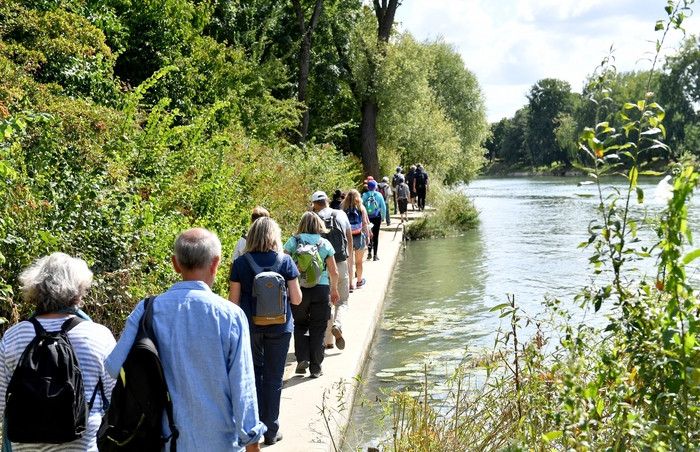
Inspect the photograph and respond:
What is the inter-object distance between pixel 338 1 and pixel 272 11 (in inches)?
152

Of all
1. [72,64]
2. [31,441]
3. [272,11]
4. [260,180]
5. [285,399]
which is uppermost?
[272,11]

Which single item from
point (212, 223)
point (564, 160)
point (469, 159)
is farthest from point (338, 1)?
point (564, 160)

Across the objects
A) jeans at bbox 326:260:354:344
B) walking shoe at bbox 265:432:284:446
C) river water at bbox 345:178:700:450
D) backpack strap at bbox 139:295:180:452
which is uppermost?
backpack strap at bbox 139:295:180:452

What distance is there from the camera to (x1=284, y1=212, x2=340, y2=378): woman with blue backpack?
7.81 m

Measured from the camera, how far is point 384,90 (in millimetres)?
35250

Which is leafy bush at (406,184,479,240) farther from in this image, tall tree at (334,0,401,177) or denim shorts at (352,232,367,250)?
denim shorts at (352,232,367,250)

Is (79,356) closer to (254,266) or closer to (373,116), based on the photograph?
(254,266)

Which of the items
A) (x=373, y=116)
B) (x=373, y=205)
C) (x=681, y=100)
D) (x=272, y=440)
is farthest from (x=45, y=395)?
(x=681, y=100)

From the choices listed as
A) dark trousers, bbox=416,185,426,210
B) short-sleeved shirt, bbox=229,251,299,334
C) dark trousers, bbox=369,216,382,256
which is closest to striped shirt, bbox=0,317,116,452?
short-sleeved shirt, bbox=229,251,299,334

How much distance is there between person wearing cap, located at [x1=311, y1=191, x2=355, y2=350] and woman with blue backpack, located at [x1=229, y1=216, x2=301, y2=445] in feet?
9.24

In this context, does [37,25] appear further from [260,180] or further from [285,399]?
[285,399]

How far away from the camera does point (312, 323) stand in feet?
26.7

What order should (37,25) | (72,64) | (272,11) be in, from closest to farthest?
(37,25)
(72,64)
(272,11)

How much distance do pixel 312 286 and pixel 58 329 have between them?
4.31 metres
